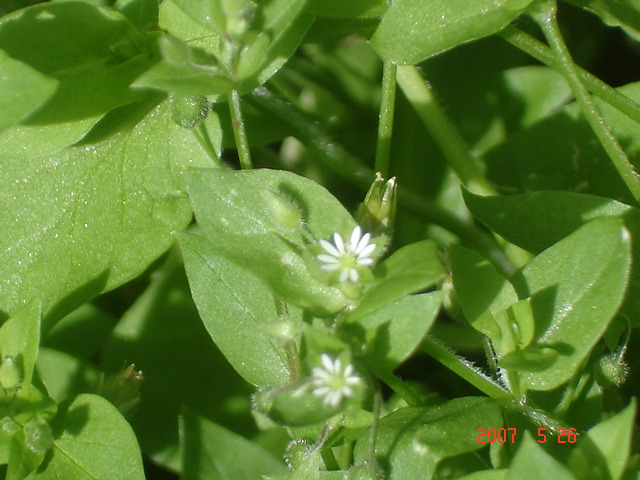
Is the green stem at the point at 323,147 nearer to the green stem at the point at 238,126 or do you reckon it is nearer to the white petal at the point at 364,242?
the green stem at the point at 238,126

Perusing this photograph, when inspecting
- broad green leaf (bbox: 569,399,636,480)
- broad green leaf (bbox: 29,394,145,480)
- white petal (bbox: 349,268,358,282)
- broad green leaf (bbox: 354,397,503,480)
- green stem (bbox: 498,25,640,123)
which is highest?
green stem (bbox: 498,25,640,123)

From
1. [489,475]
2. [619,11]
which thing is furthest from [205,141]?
[619,11]

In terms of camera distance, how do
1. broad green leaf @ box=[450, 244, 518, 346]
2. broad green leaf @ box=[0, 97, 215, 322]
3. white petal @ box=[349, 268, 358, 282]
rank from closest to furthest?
1. white petal @ box=[349, 268, 358, 282]
2. broad green leaf @ box=[450, 244, 518, 346]
3. broad green leaf @ box=[0, 97, 215, 322]

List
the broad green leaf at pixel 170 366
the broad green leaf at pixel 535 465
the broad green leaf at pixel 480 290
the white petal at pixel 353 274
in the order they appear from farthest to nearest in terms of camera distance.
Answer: the broad green leaf at pixel 170 366 → the broad green leaf at pixel 480 290 → the white petal at pixel 353 274 → the broad green leaf at pixel 535 465

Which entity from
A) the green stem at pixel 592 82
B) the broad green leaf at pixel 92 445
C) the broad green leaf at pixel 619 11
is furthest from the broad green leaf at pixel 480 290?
the broad green leaf at pixel 619 11

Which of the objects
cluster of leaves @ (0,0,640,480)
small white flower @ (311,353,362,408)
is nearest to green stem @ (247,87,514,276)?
cluster of leaves @ (0,0,640,480)

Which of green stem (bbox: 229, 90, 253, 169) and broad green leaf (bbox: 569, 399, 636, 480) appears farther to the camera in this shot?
green stem (bbox: 229, 90, 253, 169)

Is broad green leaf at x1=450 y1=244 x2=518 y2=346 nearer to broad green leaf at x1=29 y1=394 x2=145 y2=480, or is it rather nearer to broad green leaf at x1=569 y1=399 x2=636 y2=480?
broad green leaf at x1=569 y1=399 x2=636 y2=480

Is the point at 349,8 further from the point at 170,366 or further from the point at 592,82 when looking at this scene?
the point at 170,366
